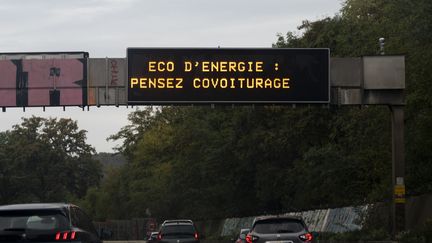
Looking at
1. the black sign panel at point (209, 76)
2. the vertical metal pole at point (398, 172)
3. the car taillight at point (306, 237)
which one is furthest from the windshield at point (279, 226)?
the vertical metal pole at point (398, 172)

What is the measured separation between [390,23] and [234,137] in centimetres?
2802

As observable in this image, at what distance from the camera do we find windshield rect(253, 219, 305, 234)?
2095 cm

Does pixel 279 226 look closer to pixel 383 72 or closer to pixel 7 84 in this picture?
pixel 383 72

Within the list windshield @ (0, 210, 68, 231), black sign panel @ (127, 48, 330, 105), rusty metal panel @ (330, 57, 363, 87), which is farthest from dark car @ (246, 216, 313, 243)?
rusty metal panel @ (330, 57, 363, 87)

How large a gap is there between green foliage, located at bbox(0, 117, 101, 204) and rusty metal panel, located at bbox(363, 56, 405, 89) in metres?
92.4

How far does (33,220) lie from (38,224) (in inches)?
5.1

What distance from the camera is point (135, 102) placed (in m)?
30.3

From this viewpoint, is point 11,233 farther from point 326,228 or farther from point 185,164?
point 185,164

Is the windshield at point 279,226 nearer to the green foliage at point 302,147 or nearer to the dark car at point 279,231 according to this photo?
the dark car at point 279,231

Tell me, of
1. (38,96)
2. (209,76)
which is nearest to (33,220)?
(209,76)

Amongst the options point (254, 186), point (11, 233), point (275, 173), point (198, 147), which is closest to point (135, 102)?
point (11, 233)

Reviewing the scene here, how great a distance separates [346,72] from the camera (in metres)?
31.3

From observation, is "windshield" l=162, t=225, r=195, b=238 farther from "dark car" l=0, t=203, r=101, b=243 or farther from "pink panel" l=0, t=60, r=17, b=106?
"dark car" l=0, t=203, r=101, b=243

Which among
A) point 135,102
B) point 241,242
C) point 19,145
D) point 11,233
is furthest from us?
point 19,145
